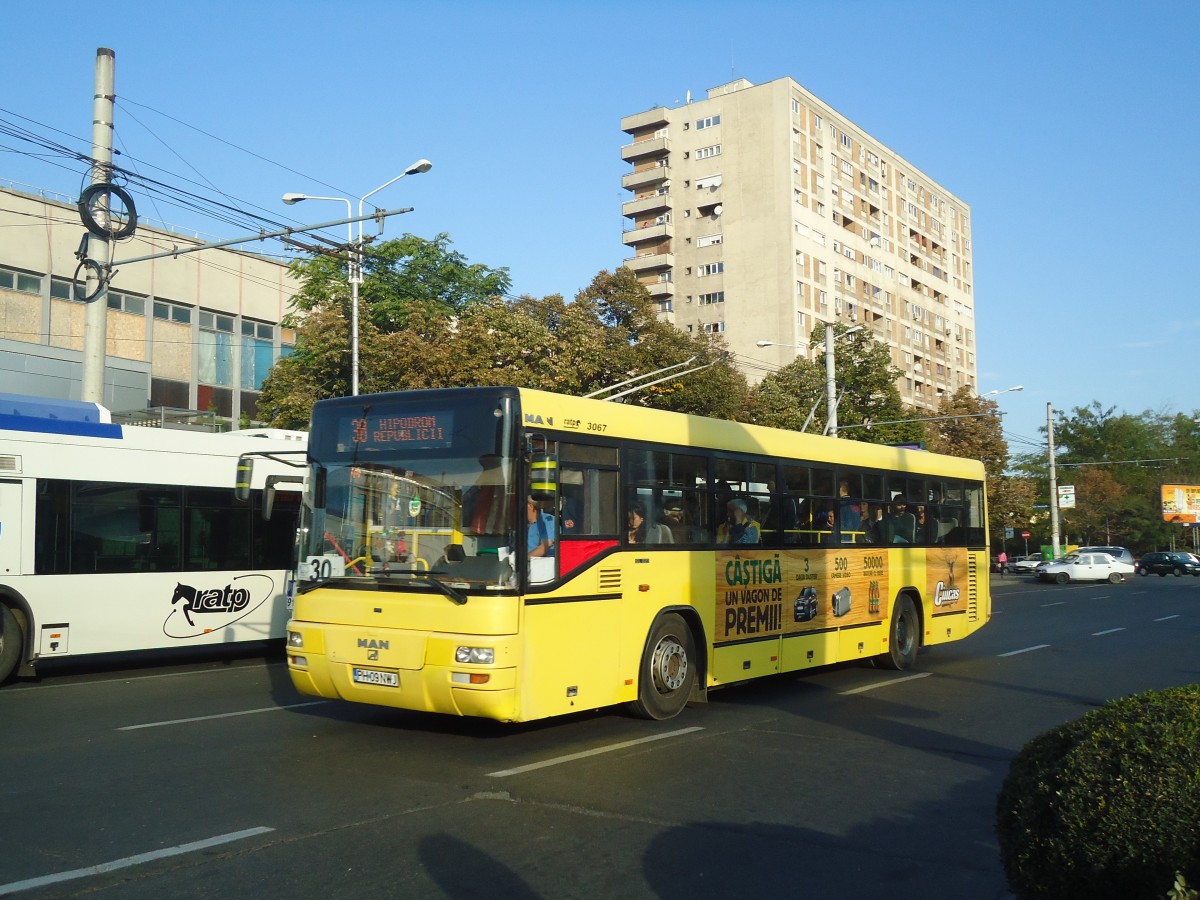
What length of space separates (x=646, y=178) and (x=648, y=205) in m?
2.20

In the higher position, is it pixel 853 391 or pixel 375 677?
pixel 853 391

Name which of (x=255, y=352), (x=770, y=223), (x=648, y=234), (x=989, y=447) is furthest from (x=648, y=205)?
(x=255, y=352)

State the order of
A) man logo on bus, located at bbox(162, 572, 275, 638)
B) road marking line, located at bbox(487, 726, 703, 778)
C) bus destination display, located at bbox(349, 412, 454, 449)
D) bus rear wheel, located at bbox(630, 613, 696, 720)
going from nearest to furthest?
road marking line, located at bbox(487, 726, 703, 778), bus destination display, located at bbox(349, 412, 454, 449), bus rear wheel, located at bbox(630, 613, 696, 720), man logo on bus, located at bbox(162, 572, 275, 638)

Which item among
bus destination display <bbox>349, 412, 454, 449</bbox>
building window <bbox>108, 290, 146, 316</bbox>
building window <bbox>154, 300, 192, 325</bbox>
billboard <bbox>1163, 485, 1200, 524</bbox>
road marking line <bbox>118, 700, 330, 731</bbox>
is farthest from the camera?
billboard <bbox>1163, 485, 1200, 524</bbox>

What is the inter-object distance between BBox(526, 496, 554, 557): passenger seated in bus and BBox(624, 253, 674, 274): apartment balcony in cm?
7184

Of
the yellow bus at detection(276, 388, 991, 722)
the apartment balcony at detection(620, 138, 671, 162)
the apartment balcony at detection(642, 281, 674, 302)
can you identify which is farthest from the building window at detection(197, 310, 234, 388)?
the apartment balcony at detection(620, 138, 671, 162)

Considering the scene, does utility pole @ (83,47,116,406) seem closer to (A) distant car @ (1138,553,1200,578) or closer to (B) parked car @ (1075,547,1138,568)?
(B) parked car @ (1075,547,1138,568)

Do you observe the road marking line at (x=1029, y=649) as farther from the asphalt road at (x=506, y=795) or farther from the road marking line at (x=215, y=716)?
the road marking line at (x=215, y=716)

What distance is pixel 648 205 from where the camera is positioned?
80.8 meters

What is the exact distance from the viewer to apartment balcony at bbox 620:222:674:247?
8018 centimetres

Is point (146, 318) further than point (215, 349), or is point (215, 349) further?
point (215, 349)

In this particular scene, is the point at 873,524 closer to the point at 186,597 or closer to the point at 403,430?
the point at 403,430

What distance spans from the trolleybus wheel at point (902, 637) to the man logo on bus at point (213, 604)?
8.56 metres

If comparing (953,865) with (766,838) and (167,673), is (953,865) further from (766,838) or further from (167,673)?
(167,673)
